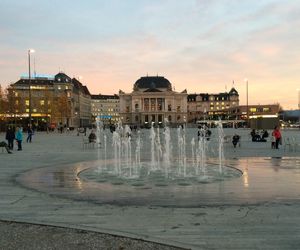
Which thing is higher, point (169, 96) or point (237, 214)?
point (169, 96)

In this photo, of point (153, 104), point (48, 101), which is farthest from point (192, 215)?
point (153, 104)

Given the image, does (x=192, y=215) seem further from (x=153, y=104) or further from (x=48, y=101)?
(x=153, y=104)

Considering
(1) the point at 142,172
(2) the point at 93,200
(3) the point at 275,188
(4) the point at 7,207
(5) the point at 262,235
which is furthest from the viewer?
(1) the point at 142,172

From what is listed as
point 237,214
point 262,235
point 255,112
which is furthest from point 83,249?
point 255,112

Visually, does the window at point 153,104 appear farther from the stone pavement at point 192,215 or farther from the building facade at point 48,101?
the stone pavement at point 192,215

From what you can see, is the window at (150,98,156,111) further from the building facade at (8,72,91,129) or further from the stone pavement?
the stone pavement

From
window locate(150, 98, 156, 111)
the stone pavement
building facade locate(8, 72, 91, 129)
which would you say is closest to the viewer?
the stone pavement

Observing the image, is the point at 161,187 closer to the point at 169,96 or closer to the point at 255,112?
the point at 255,112

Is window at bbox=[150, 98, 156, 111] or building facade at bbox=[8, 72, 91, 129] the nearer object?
building facade at bbox=[8, 72, 91, 129]

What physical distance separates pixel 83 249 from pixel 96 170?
→ 10.5 metres

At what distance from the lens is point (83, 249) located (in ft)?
20.9

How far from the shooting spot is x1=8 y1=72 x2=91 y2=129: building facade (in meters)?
101

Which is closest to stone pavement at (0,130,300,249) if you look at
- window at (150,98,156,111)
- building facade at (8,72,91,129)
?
building facade at (8,72,91,129)

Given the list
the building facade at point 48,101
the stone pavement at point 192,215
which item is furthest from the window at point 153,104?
the stone pavement at point 192,215
